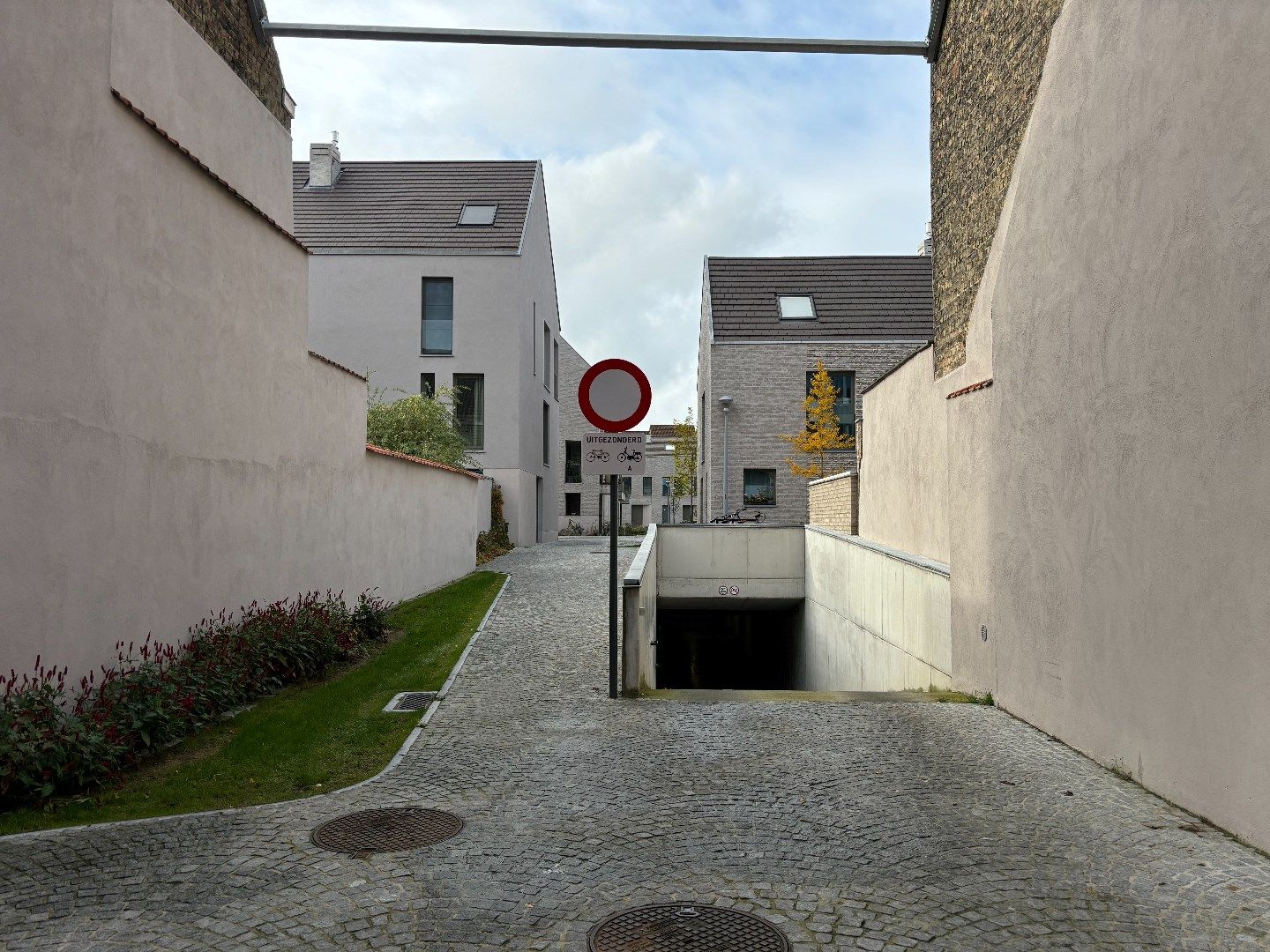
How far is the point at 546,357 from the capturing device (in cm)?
3531

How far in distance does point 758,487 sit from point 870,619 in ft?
58.6

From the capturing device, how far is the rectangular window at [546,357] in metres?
34.7

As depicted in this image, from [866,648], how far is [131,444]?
32.3 ft

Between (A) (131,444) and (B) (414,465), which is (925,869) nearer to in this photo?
(A) (131,444)

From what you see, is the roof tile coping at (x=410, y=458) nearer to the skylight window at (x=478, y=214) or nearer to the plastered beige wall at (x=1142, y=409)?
the plastered beige wall at (x=1142, y=409)

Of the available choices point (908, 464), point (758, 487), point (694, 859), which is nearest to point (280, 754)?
point (694, 859)

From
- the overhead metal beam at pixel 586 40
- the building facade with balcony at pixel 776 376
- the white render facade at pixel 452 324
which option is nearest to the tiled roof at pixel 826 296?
the building facade with balcony at pixel 776 376

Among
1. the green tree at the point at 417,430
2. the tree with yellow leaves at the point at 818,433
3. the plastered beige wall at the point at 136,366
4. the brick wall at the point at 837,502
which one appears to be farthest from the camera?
the tree with yellow leaves at the point at 818,433

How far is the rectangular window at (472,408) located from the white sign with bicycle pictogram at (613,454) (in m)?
20.2

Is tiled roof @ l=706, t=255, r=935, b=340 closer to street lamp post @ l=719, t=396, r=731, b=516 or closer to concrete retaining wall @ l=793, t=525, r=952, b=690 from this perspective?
street lamp post @ l=719, t=396, r=731, b=516

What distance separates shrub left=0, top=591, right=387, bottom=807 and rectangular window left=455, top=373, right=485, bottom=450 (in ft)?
60.2

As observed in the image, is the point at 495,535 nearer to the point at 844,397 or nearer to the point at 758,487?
the point at 758,487

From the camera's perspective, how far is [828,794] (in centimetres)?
547

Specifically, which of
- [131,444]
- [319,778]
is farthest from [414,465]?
[319,778]
